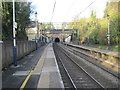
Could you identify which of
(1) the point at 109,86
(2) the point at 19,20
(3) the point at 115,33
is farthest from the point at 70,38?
(1) the point at 109,86

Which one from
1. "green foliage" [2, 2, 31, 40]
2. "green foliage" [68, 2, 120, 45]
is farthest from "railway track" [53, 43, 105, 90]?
"green foliage" [68, 2, 120, 45]

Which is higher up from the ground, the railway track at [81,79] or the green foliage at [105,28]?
the green foliage at [105,28]

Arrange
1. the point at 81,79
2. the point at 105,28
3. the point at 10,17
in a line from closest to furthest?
the point at 81,79
the point at 10,17
the point at 105,28

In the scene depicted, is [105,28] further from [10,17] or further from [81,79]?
[81,79]

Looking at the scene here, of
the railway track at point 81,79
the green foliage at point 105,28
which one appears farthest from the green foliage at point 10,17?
the green foliage at point 105,28

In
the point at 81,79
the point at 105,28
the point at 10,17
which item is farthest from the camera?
the point at 105,28

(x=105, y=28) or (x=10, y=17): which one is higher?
(x=105, y=28)

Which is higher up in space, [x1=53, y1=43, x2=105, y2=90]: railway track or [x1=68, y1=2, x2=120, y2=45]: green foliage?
[x1=68, y1=2, x2=120, y2=45]: green foliage

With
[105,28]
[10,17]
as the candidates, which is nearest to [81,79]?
[10,17]

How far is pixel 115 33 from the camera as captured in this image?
35719 millimetres

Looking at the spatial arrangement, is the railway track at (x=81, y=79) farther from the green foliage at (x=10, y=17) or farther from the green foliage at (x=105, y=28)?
the green foliage at (x=105, y=28)

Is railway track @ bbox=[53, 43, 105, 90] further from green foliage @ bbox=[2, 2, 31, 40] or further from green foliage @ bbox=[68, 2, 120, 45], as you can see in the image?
green foliage @ bbox=[68, 2, 120, 45]

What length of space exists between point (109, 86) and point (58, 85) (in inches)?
89.7

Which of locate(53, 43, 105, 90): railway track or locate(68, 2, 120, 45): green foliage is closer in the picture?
locate(53, 43, 105, 90): railway track
